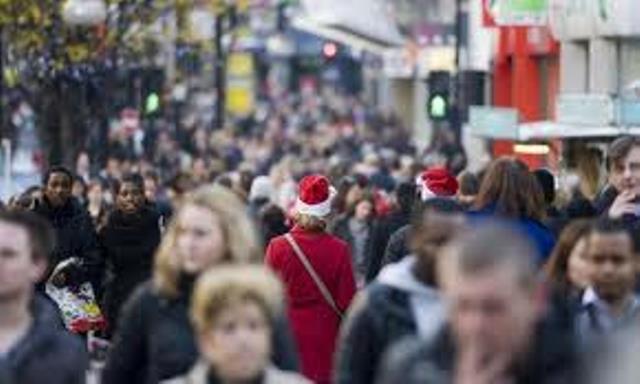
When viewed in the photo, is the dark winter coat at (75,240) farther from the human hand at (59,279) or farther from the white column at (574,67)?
the white column at (574,67)

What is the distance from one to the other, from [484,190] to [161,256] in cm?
421

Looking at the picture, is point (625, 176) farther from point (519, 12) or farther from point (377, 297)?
point (519, 12)

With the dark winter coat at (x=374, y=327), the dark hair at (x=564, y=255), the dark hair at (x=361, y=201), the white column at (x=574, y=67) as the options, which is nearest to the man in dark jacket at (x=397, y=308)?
the dark winter coat at (x=374, y=327)

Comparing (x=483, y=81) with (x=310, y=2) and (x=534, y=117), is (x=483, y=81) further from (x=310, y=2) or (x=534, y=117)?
(x=310, y=2)

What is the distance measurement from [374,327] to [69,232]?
9.42 meters

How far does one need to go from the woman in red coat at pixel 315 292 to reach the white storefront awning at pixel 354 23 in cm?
3909

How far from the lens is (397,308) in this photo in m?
9.88

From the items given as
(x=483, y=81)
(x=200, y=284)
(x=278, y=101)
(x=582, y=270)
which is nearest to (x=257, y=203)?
(x=483, y=81)

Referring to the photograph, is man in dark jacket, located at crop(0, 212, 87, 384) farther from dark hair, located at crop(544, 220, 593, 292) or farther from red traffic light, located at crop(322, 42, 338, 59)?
red traffic light, located at crop(322, 42, 338, 59)

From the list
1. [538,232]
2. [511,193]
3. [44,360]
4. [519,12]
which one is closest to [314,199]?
[511,193]

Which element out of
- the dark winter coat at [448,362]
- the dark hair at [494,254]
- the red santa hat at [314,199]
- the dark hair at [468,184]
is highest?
the dark hair at [494,254]

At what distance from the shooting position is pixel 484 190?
13922 millimetres

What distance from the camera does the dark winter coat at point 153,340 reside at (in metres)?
9.93

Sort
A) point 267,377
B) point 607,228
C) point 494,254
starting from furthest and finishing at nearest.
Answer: point 607,228, point 267,377, point 494,254
